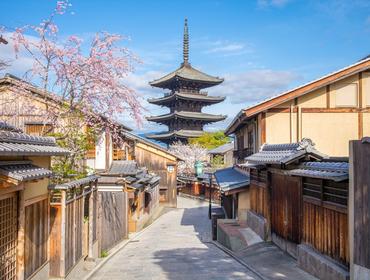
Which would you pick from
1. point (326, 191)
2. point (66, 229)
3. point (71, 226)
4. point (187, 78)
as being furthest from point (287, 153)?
point (187, 78)

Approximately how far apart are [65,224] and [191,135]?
1809 inches

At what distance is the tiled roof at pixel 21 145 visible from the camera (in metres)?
6.17

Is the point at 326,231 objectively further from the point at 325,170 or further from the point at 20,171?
the point at 20,171

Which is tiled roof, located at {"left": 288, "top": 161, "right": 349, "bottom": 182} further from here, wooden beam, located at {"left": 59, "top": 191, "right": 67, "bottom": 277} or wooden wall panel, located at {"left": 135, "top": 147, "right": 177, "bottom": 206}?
wooden wall panel, located at {"left": 135, "top": 147, "right": 177, "bottom": 206}

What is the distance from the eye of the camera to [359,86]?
17.2 meters

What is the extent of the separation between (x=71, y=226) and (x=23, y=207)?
3178 mm

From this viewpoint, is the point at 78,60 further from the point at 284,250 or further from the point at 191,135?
the point at 191,135

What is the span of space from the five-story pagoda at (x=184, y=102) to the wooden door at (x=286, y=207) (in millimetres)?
40111

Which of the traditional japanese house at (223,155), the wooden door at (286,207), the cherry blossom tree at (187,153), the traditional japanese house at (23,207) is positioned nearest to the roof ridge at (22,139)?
the traditional japanese house at (23,207)

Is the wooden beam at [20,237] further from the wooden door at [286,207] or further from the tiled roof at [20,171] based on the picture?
the wooden door at [286,207]

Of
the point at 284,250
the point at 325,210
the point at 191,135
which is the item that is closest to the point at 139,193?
the point at 284,250

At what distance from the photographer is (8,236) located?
24.5ft

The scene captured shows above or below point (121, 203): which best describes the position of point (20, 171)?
above

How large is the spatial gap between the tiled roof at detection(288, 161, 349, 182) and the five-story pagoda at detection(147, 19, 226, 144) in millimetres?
43523
